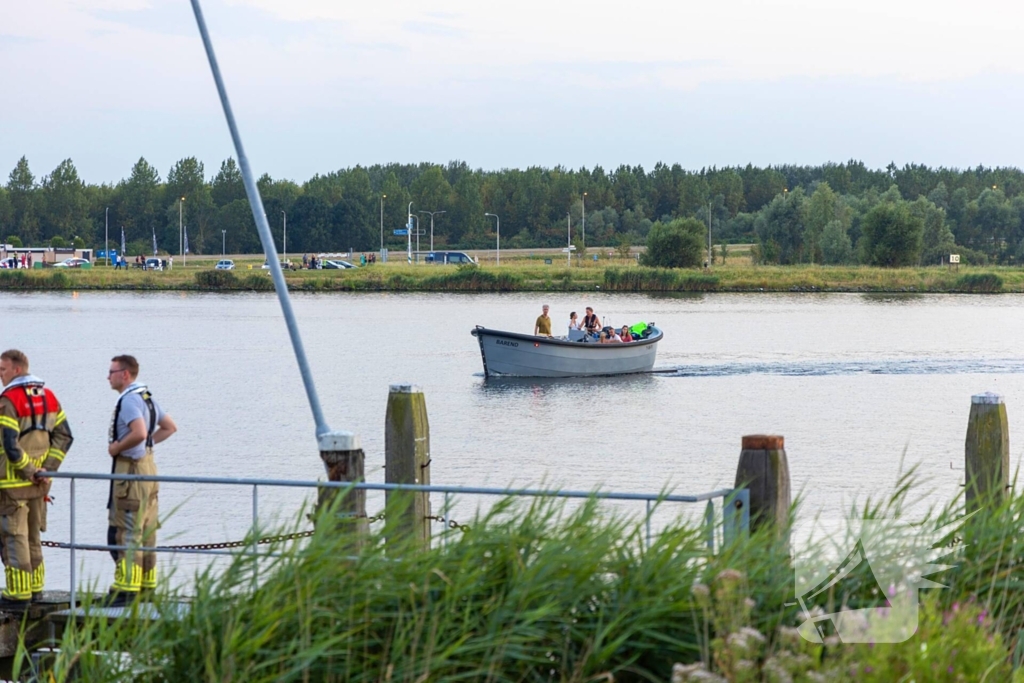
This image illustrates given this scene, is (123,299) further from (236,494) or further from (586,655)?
(586,655)

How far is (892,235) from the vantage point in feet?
424

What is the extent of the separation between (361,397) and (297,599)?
3535 cm

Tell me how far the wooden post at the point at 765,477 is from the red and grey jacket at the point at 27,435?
16.4 feet

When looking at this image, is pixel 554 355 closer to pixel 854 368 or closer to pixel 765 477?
pixel 854 368

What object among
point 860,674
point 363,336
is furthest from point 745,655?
point 363,336

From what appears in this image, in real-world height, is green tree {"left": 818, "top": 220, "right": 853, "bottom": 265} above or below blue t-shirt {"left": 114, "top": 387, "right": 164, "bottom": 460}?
above

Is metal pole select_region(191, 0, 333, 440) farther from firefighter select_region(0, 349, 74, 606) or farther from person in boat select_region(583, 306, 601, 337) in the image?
person in boat select_region(583, 306, 601, 337)

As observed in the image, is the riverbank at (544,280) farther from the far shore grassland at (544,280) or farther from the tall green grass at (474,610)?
the tall green grass at (474,610)

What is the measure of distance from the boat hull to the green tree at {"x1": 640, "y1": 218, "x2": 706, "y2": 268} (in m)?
80.7

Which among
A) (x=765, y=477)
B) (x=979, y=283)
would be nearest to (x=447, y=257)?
(x=979, y=283)

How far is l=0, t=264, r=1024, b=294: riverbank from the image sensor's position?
4316 inches

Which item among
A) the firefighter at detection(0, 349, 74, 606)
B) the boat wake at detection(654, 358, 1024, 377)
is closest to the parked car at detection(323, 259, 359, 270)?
the boat wake at detection(654, 358, 1024, 377)

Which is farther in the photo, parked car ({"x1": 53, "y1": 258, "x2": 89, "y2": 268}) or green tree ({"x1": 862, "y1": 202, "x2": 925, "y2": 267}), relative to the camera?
parked car ({"x1": 53, "y1": 258, "x2": 89, "y2": 268})

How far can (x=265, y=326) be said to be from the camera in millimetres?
75938
